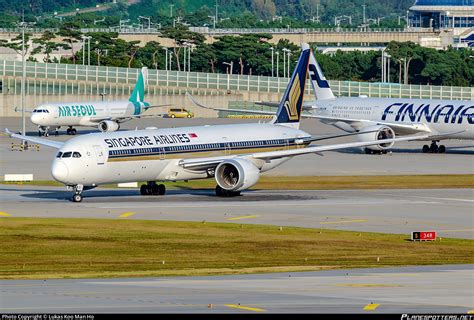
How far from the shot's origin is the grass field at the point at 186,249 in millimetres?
44938

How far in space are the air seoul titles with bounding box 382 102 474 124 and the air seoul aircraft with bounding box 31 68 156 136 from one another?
136 feet

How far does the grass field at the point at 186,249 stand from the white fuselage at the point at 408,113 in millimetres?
53408

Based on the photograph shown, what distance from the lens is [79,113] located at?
145500mm

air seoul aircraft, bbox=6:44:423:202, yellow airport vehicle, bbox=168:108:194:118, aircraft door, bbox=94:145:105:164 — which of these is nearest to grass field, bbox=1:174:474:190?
air seoul aircraft, bbox=6:44:423:202

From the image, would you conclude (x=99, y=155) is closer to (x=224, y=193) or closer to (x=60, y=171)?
(x=60, y=171)

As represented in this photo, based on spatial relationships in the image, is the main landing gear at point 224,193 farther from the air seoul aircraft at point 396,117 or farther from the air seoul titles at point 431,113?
the air seoul titles at point 431,113

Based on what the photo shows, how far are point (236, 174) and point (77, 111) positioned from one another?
254 ft

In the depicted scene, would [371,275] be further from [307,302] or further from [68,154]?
[68,154]

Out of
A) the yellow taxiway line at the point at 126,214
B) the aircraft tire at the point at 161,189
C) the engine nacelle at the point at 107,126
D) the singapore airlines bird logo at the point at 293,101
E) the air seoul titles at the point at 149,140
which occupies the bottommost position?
the engine nacelle at the point at 107,126

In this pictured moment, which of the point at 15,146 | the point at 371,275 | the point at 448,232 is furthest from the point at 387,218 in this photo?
the point at 15,146

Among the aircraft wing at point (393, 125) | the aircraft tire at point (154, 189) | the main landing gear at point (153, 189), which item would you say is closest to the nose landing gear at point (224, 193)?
the main landing gear at point (153, 189)

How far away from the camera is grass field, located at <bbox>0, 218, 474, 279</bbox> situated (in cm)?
4494

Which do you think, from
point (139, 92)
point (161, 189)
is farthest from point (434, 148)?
point (139, 92)

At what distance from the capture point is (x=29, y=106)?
190 m
